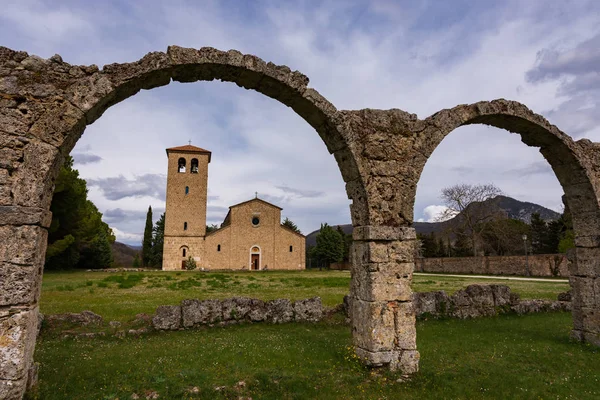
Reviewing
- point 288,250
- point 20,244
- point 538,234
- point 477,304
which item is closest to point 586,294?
point 477,304

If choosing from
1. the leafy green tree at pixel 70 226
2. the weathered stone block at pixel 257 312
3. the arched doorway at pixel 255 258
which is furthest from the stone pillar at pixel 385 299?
the arched doorway at pixel 255 258

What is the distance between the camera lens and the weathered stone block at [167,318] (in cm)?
905

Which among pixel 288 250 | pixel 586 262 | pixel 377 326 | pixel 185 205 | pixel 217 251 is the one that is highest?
pixel 185 205

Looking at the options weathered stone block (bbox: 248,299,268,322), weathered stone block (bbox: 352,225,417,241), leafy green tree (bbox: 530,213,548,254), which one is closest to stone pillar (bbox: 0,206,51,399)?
weathered stone block (bbox: 352,225,417,241)

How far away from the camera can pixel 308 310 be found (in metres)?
10.4

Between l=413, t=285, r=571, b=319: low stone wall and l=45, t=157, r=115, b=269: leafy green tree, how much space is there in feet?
81.6

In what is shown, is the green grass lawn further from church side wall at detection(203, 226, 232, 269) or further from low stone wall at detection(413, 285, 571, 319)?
church side wall at detection(203, 226, 232, 269)

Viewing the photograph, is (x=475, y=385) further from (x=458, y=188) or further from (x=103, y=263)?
(x=103, y=263)

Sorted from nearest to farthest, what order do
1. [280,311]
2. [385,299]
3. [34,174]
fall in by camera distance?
[34,174]
[385,299]
[280,311]

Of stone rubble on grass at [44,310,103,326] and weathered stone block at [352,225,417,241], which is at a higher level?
weathered stone block at [352,225,417,241]

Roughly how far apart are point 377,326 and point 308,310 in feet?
14.3

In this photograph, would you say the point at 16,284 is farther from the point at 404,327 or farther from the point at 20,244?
the point at 404,327

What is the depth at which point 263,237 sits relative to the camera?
45.8 m

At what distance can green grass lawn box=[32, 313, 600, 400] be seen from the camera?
5.38 m
